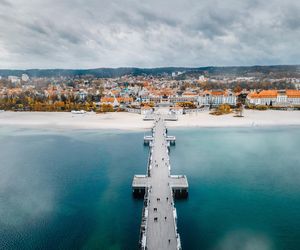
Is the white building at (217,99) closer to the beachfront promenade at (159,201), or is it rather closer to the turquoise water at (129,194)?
the turquoise water at (129,194)

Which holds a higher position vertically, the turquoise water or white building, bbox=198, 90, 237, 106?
white building, bbox=198, 90, 237, 106

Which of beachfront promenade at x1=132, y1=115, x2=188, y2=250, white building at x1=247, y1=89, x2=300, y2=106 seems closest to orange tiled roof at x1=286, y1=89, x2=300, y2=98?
white building at x1=247, y1=89, x2=300, y2=106

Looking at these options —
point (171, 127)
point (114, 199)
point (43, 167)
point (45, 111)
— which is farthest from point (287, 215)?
point (45, 111)

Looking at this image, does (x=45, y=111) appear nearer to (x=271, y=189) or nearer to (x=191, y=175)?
(x=191, y=175)

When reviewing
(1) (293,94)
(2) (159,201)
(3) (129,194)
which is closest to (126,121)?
(3) (129,194)

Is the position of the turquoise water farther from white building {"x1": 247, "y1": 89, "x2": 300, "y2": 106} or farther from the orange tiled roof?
the orange tiled roof

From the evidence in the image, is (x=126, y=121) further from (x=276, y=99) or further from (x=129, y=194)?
(x=276, y=99)

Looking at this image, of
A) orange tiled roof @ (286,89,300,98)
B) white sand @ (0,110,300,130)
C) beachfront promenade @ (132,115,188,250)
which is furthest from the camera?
orange tiled roof @ (286,89,300,98)
